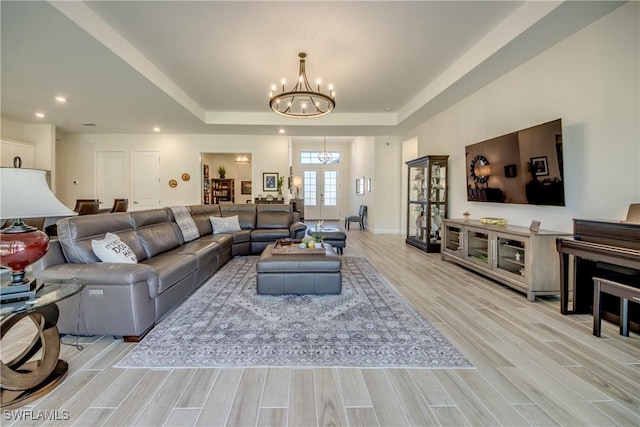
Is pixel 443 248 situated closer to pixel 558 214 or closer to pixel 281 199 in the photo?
pixel 558 214

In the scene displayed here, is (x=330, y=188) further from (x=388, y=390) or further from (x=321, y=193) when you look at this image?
(x=388, y=390)

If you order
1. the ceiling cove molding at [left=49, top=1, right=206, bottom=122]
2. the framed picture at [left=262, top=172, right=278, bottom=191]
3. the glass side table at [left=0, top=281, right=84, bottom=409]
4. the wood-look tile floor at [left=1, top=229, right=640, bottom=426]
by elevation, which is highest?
the ceiling cove molding at [left=49, top=1, right=206, bottom=122]

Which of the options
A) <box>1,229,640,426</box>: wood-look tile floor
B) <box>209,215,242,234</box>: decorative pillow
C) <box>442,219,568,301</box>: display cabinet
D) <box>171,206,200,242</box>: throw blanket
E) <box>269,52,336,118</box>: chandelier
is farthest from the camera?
<box>209,215,242,234</box>: decorative pillow

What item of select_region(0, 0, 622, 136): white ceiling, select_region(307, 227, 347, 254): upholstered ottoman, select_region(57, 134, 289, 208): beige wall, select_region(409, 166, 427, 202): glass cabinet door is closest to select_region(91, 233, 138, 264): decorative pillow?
select_region(0, 0, 622, 136): white ceiling

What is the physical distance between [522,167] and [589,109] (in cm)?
84

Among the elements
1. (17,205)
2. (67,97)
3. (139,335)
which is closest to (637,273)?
(139,335)

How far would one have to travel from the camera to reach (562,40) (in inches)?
125

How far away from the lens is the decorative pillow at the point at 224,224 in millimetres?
5381

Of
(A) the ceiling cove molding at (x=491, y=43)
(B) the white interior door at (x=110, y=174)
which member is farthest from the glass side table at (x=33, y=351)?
(B) the white interior door at (x=110, y=174)

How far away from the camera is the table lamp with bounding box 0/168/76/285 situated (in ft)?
5.09

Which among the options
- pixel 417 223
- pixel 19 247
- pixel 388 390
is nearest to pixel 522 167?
pixel 417 223

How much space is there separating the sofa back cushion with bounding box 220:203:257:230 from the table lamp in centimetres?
411

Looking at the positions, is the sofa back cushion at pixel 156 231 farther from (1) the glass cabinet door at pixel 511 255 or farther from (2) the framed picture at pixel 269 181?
(1) the glass cabinet door at pixel 511 255

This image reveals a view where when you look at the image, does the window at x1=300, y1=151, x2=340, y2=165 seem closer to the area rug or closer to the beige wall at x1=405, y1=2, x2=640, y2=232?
the beige wall at x1=405, y1=2, x2=640, y2=232
